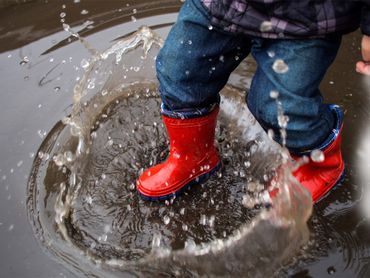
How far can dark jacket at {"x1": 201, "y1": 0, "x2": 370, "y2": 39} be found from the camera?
1146 millimetres

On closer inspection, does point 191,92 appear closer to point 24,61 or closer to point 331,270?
point 331,270

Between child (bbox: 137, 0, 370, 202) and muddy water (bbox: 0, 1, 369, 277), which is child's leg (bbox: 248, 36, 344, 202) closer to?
child (bbox: 137, 0, 370, 202)

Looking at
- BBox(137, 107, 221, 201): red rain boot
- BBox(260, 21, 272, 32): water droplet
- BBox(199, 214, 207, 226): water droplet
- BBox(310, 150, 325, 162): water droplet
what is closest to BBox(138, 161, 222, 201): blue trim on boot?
BBox(137, 107, 221, 201): red rain boot

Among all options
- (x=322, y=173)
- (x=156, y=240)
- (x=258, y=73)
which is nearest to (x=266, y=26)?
(x=258, y=73)

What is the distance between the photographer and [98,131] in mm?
1845

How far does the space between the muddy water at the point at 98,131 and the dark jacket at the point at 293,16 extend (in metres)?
0.57

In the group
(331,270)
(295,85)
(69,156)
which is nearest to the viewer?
Answer: (295,85)

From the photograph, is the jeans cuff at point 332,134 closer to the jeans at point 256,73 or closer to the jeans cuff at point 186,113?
the jeans at point 256,73

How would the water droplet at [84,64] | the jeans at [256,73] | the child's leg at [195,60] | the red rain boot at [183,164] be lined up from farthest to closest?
the water droplet at [84,64], the red rain boot at [183,164], the child's leg at [195,60], the jeans at [256,73]

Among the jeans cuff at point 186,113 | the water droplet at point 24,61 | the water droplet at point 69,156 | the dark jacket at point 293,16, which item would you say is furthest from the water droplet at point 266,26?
the water droplet at point 24,61

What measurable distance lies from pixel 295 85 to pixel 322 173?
16.1 inches

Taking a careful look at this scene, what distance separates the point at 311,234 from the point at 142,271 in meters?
0.48

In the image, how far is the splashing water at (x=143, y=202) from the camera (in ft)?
4.63

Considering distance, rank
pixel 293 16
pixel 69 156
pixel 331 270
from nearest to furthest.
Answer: pixel 293 16 → pixel 331 270 → pixel 69 156
